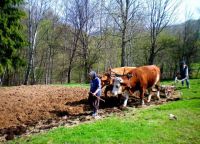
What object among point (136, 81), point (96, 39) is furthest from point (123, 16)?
point (136, 81)

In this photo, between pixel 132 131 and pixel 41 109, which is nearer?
pixel 132 131

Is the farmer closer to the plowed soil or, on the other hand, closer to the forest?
the plowed soil

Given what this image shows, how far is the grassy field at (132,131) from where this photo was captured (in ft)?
40.3

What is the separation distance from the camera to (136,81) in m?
19.5

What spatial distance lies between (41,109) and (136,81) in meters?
5.26

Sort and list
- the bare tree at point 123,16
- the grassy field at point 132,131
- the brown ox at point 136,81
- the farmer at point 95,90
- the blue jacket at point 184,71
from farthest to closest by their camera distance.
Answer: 1. the bare tree at point 123,16
2. the blue jacket at point 184,71
3. the brown ox at point 136,81
4. the farmer at point 95,90
5. the grassy field at point 132,131

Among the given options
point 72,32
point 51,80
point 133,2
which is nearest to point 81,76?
point 51,80

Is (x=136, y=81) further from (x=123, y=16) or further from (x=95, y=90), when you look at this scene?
(x=123, y=16)

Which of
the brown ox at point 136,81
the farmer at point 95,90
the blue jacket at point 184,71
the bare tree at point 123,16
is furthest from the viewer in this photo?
the bare tree at point 123,16

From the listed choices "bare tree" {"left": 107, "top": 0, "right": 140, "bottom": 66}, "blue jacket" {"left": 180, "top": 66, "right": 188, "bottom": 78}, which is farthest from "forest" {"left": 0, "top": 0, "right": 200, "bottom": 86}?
"blue jacket" {"left": 180, "top": 66, "right": 188, "bottom": 78}

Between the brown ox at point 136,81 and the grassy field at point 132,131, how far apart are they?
319 cm

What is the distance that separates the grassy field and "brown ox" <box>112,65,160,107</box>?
3.19 m

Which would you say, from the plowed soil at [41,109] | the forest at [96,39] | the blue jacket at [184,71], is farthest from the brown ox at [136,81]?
the forest at [96,39]

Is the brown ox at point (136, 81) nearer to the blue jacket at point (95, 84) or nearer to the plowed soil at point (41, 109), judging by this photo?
the plowed soil at point (41, 109)
